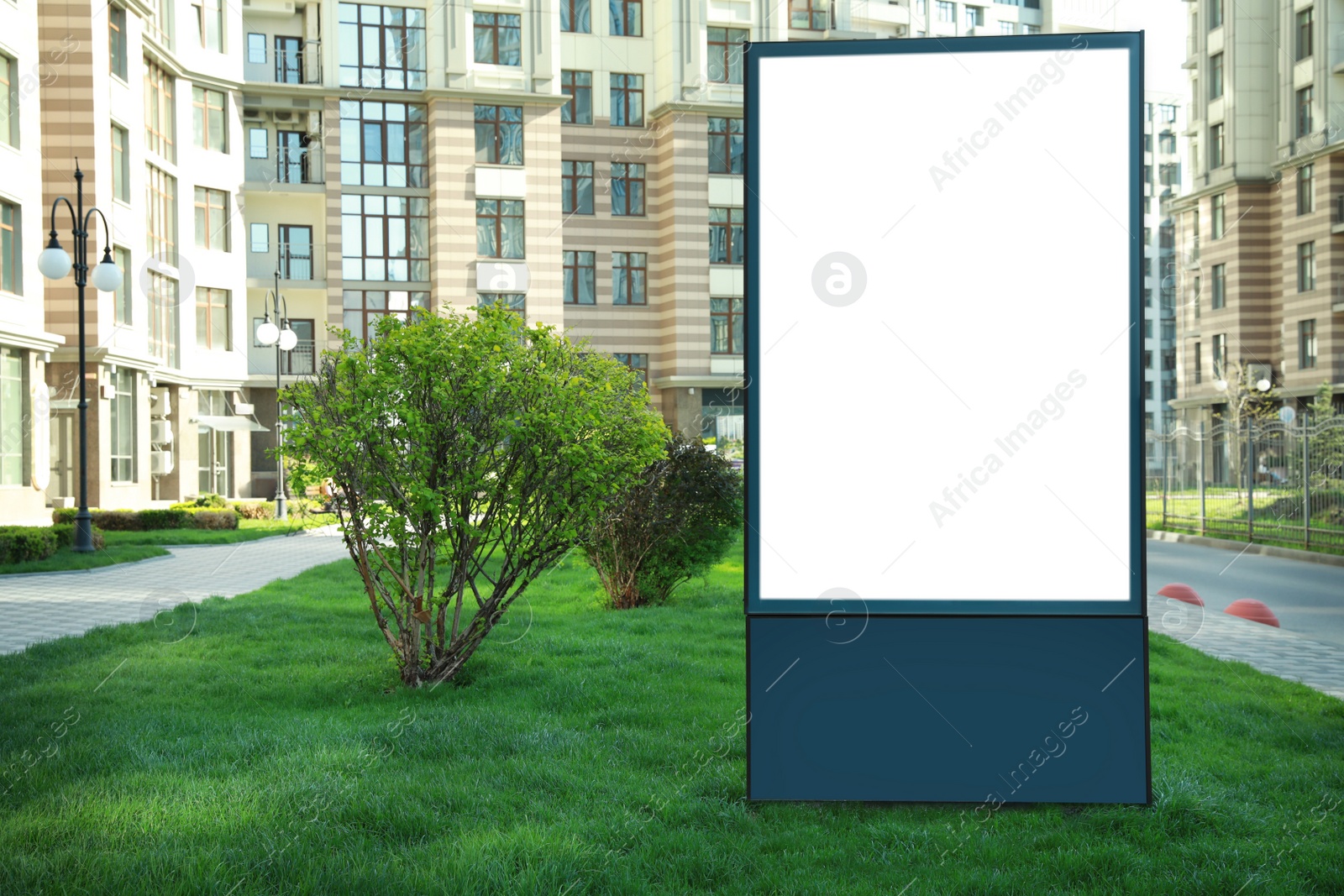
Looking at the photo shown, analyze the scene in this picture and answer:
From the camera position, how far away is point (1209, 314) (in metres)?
51.3

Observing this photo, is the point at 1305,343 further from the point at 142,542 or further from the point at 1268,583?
the point at 142,542

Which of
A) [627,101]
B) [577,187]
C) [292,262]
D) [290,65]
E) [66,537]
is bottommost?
[66,537]

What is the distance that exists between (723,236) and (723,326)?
371 cm

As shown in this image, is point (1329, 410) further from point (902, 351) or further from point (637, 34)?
point (637, 34)

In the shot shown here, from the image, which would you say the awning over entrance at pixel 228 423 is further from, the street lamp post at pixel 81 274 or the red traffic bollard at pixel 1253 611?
the red traffic bollard at pixel 1253 611

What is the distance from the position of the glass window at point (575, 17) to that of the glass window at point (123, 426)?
22.9 m

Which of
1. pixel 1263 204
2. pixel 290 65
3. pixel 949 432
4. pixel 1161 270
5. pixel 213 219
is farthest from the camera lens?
pixel 1161 270

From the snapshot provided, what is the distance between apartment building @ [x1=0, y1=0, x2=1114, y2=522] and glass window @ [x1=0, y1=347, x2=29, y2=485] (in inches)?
283

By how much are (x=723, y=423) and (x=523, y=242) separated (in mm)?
10863

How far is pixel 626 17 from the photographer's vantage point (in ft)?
149

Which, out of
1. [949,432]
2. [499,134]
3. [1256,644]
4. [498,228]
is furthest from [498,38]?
[949,432]

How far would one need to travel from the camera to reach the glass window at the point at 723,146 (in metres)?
45.2

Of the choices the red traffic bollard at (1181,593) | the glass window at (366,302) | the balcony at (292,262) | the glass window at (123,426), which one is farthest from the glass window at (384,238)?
the red traffic bollard at (1181,593)

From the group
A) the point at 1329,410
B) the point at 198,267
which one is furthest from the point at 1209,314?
the point at 198,267
